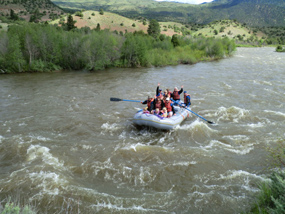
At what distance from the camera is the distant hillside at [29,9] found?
67625 mm

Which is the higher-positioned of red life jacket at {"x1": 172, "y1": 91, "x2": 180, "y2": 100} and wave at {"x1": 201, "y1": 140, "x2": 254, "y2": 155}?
red life jacket at {"x1": 172, "y1": 91, "x2": 180, "y2": 100}

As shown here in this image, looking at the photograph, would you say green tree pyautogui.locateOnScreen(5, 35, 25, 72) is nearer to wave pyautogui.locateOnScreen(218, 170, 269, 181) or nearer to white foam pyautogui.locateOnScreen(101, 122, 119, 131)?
white foam pyautogui.locateOnScreen(101, 122, 119, 131)

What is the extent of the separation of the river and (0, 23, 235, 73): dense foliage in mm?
10832

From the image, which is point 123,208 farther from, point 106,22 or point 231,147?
point 106,22

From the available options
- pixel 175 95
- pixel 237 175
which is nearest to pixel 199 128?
pixel 175 95

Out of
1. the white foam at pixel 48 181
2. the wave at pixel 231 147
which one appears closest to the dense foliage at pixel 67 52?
the white foam at pixel 48 181

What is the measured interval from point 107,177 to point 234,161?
4585 mm

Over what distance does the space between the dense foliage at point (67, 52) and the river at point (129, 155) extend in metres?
10.8

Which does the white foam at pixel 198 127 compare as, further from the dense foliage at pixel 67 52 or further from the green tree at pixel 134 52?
the green tree at pixel 134 52

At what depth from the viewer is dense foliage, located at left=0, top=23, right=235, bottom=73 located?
2417cm

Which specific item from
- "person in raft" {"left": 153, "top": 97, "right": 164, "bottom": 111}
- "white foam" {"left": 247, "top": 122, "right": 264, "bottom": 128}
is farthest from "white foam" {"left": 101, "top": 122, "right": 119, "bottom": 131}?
"white foam" {"left": 247, "top": 122, "right": 264, "bottom": 128}

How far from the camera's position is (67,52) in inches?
1097

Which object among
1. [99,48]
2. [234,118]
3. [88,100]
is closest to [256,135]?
[234,118]

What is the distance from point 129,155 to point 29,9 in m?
85.6
